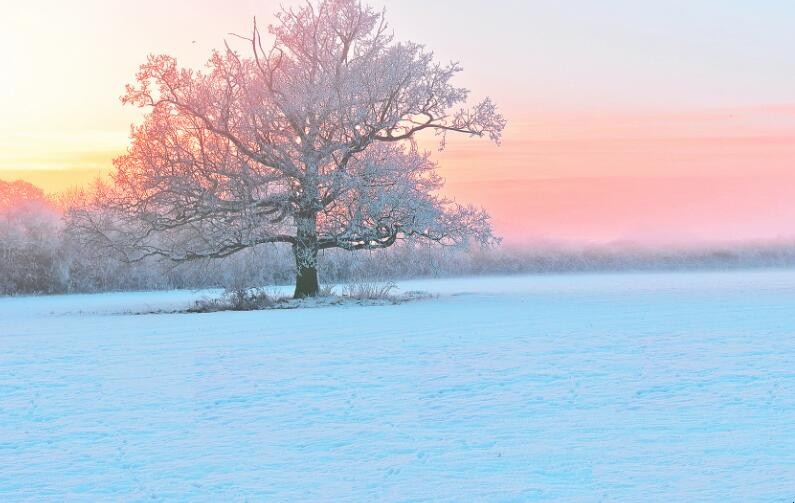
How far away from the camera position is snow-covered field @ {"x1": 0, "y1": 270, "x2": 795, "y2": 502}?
24.1 ft

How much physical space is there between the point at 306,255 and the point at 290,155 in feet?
11.3

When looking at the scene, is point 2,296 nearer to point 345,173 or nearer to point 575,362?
point 345,173

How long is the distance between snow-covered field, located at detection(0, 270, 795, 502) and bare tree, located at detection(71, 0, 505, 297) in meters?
9.21

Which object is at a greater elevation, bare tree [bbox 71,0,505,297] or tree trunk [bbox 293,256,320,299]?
bare tree [bbox 71,0,505,297]

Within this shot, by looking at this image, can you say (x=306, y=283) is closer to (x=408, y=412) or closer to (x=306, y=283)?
(x=306, y=283)

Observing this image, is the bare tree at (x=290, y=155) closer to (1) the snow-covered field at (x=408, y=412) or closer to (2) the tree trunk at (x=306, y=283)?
(2) the tree trunk at (x=306, y=283)

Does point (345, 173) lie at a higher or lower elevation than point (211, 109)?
lower

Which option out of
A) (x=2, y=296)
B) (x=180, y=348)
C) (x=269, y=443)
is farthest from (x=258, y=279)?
(x=269, y=443)

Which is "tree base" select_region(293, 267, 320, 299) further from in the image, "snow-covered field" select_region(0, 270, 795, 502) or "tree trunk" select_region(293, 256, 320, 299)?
"snow-covered field" select_region(0, 270, 795, 502)

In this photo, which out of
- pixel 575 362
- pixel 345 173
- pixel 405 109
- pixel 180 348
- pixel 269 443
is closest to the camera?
pixel 269 443

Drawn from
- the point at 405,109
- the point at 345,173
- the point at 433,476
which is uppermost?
the point at 405,109

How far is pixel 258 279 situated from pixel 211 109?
16.9m

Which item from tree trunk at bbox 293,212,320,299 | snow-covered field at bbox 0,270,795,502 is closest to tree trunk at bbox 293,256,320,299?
tree trunk at bbox 293,212,320,299

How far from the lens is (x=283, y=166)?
2970 centimetres
